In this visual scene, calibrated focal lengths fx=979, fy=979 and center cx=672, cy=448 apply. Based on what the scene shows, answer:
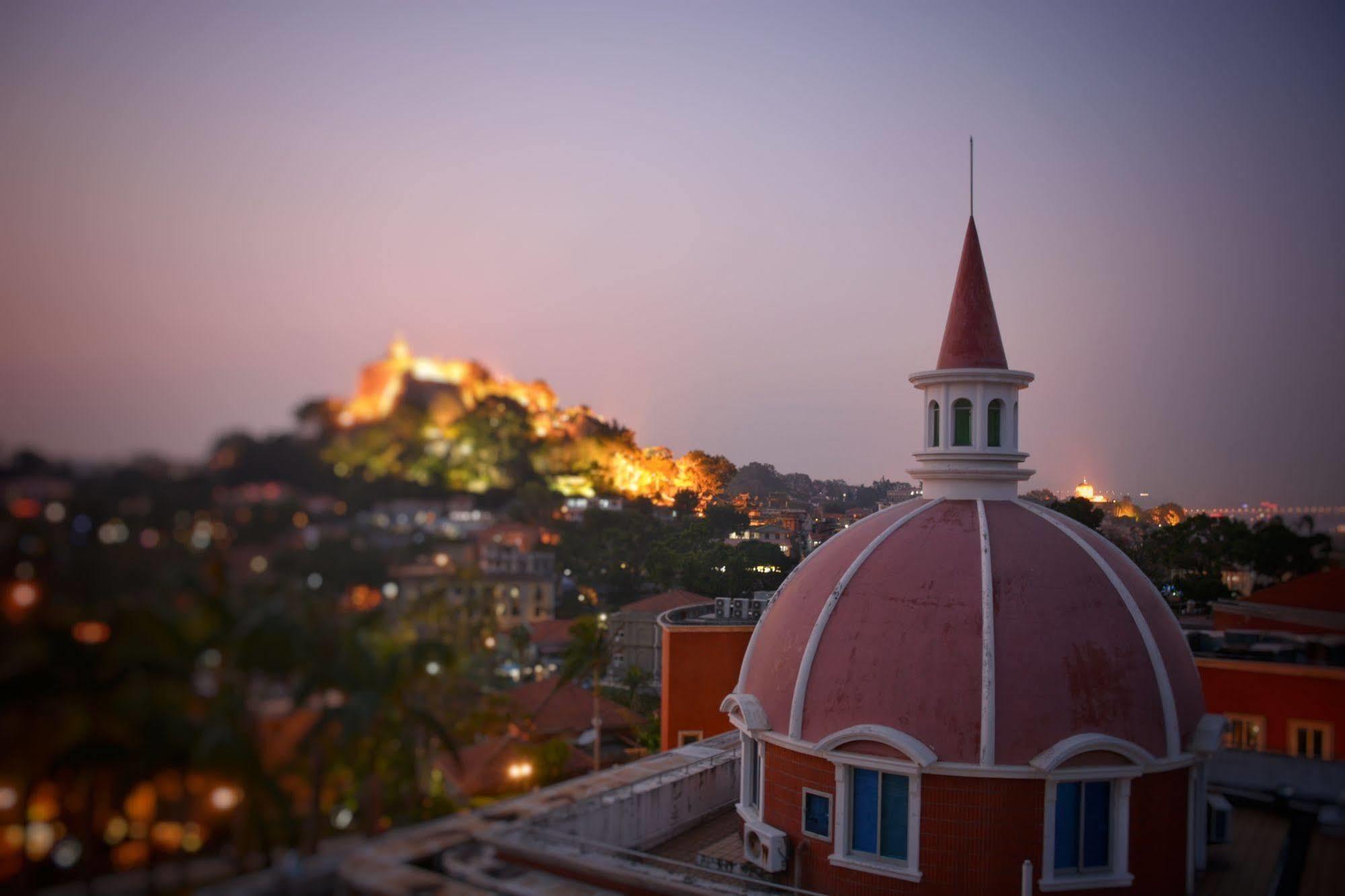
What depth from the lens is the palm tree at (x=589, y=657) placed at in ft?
41.7

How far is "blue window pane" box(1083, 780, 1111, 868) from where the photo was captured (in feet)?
34.9

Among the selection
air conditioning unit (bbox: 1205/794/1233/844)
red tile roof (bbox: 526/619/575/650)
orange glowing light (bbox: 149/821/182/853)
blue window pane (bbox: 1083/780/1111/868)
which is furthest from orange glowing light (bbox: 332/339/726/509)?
air conditioning unit (bbox: 1205/794/1233/844)

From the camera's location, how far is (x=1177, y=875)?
11.2 metres

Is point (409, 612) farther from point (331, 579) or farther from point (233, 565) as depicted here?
point (233, 565)

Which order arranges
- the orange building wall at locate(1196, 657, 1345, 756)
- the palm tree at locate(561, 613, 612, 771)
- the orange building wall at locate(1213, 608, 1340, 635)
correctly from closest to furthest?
the palm tree at locate(561, 613, 612, 771) → the orange building wall at locate(1196, 657, 1345, 756) → the orange building wall at locate(1213, 608, 1340, 635)

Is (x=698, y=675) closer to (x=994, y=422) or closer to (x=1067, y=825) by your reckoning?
(x=994, y=422)

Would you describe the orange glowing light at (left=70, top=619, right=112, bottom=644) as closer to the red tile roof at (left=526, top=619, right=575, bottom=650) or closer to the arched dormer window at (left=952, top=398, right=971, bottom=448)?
the red tile roof at (left=526, top=619, right=575, bottom=650)

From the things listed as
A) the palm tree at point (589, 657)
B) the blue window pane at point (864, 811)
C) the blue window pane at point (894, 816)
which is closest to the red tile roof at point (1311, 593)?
the blue window pane at point (894, 816)

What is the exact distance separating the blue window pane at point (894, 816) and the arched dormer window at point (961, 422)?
16.0 feet

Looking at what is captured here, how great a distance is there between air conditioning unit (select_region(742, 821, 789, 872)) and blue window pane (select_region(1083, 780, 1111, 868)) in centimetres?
331

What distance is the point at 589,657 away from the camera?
13.5 meters

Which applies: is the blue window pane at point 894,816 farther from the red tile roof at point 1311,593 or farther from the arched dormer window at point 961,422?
the red tile roof at point 1311,593

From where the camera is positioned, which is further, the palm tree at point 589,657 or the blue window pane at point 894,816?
the palm tree at point 589,657

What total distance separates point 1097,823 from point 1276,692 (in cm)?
516
